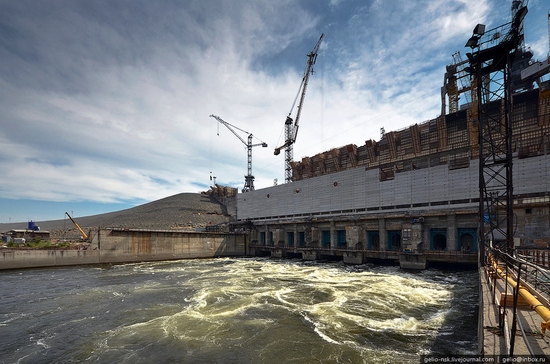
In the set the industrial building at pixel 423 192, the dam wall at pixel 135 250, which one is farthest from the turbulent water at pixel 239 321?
the dam wall at pixel 135 250

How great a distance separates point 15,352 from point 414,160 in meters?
58.7

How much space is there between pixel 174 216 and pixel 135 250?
50.2m

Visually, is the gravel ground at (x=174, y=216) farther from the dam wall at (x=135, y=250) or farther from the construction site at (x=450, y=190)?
the construction site at (x=450, y=190)

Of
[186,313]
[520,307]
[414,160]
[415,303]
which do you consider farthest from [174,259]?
[520,307]

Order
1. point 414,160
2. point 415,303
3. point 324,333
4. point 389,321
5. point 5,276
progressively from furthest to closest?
point 414,160, point 5,276, point 415,303, point 389,321, point 324,333

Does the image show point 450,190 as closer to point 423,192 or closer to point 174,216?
point 423,192

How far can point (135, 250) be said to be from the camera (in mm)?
51906

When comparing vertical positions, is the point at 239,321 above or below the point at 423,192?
below

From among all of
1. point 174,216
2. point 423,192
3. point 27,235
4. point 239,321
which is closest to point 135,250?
point 27,235

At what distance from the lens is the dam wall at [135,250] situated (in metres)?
42.0

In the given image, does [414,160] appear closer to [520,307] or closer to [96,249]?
[520,307]

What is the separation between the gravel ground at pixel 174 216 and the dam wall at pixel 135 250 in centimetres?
2276

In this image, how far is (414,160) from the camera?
54250mm

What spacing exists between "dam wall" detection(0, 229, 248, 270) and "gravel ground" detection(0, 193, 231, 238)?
22764 mm
